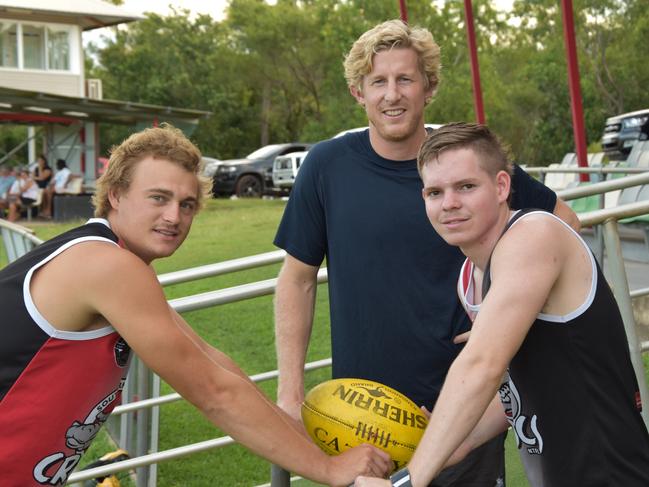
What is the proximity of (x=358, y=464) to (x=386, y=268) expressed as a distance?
97 centimetres

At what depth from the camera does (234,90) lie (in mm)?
53938

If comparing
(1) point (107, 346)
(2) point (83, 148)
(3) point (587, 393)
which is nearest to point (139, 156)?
(1) point (107, 346)

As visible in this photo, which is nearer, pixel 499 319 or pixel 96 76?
pixel 499 319

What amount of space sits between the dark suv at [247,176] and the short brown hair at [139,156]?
26.6m

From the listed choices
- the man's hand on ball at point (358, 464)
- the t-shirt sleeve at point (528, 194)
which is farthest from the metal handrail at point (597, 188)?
the man's hand on ball at point (358, 464)

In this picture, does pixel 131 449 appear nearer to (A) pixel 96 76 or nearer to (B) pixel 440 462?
(B) pixel 440 462

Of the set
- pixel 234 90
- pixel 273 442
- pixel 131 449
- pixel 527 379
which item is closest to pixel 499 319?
pixel 527 379

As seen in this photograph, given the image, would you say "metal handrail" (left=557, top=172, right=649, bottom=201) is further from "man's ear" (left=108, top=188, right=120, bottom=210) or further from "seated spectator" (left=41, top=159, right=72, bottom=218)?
"seated spectator" (left=41, top=159, right=72, bottom=218)

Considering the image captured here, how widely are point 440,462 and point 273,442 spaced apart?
1.52 ft

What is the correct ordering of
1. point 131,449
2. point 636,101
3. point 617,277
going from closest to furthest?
point 617,277 < point 131,449 < point 636,101

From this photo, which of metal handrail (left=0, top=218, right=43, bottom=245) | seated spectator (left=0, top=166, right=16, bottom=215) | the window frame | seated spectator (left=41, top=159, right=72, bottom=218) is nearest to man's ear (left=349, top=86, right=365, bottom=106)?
metal handrail (left=0, top=218, right=43, bottom=245)

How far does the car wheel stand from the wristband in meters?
27.3

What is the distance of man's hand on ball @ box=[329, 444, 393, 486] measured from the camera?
2574 millimetres

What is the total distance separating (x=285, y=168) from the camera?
1107 inches
